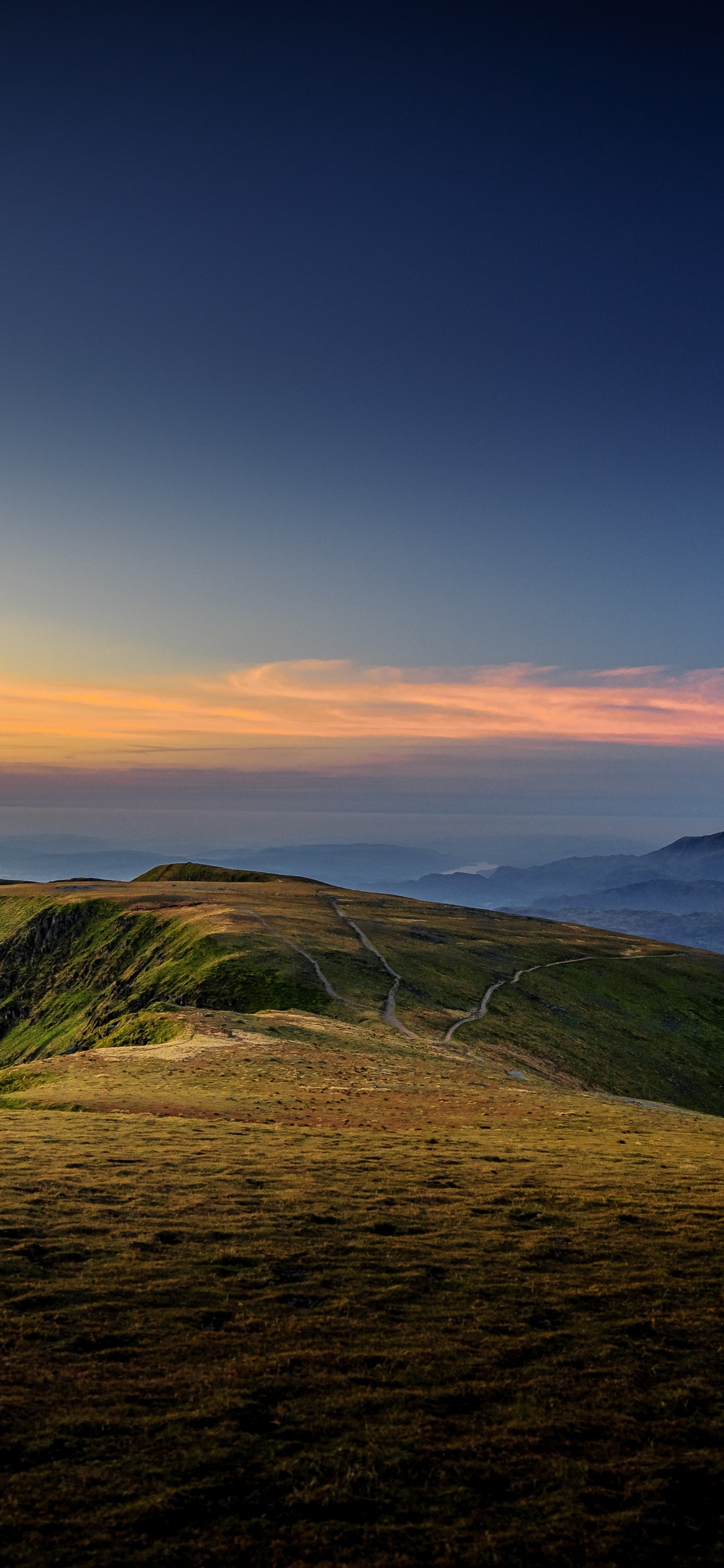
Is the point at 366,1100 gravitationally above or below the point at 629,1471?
below

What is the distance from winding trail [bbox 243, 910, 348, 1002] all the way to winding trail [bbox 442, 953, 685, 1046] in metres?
12.0

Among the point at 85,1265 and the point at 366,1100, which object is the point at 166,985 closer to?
the point at 366,1100

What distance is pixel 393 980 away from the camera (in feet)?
311

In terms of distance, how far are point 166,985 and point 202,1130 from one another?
61.8m

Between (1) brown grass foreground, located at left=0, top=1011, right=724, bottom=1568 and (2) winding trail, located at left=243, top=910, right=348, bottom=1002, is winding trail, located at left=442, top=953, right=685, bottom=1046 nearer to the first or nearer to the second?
(2) winding trail, located at left=243, top=910, right=348, bottom=1002

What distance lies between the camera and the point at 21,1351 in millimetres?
16156

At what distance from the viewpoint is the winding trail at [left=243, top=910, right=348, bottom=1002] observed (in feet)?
275

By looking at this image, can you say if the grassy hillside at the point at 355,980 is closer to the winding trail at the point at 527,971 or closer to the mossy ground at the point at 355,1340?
the winding trail at the point at 527,971

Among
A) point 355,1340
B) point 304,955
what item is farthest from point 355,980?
point 355,1340

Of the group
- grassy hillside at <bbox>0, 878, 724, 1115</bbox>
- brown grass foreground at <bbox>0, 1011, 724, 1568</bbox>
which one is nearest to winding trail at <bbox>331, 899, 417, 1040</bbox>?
grassy hillside at <bbox>0, 878, 724, 1115</bbox>

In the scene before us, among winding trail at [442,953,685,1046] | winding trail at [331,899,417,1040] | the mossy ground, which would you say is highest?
the mossy ground

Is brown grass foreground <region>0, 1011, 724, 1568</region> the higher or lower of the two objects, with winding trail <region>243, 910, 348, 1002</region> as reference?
higher


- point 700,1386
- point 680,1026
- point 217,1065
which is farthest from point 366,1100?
point 680,1026

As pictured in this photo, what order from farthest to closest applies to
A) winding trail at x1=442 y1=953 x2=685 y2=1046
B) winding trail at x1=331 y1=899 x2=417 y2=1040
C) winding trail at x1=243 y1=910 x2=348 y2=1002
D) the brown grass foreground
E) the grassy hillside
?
winding trail at x1=243 y1=910 x2=348 y2=1002 → the grassy hillside → winding trail at x1=442 y1=953 x2=685 y2=1046 → winding trail at x1=331 y1=899 x2=417 y2=1040 → the brown grass foreground
